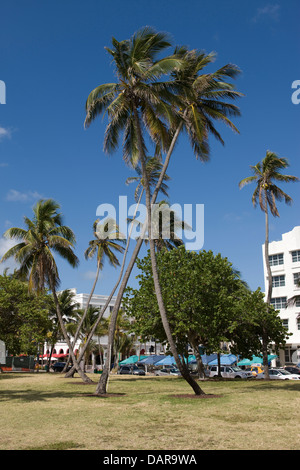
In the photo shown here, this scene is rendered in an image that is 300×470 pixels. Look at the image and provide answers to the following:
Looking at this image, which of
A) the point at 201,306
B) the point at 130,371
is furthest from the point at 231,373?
the point at 201,306

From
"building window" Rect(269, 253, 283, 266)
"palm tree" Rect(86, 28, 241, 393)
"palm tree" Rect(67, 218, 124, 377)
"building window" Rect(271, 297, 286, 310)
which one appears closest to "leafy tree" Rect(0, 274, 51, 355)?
"palm tree" Rect(67, 218, 124, 377)

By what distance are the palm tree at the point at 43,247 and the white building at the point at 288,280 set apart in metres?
33.9

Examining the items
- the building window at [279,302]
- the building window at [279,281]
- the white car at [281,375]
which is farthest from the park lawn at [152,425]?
the building window at [279,281]

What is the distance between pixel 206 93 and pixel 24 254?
1753 centimetres

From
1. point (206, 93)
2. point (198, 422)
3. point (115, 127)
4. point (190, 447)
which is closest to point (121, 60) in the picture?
point (115, 127)

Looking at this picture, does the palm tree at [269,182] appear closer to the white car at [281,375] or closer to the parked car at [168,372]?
the white car at [281,375]

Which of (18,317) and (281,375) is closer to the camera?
(281,375)

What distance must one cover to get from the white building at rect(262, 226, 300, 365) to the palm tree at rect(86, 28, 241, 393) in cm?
3980

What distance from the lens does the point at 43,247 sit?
3212 cm

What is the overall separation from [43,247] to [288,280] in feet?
121

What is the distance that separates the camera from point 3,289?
4394cm

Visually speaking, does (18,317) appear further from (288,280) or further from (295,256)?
(295,256)

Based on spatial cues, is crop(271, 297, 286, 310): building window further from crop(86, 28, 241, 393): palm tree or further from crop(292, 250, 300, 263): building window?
crop(86, 28, 241, 393): palm tree

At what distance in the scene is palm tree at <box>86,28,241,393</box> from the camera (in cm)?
1898
